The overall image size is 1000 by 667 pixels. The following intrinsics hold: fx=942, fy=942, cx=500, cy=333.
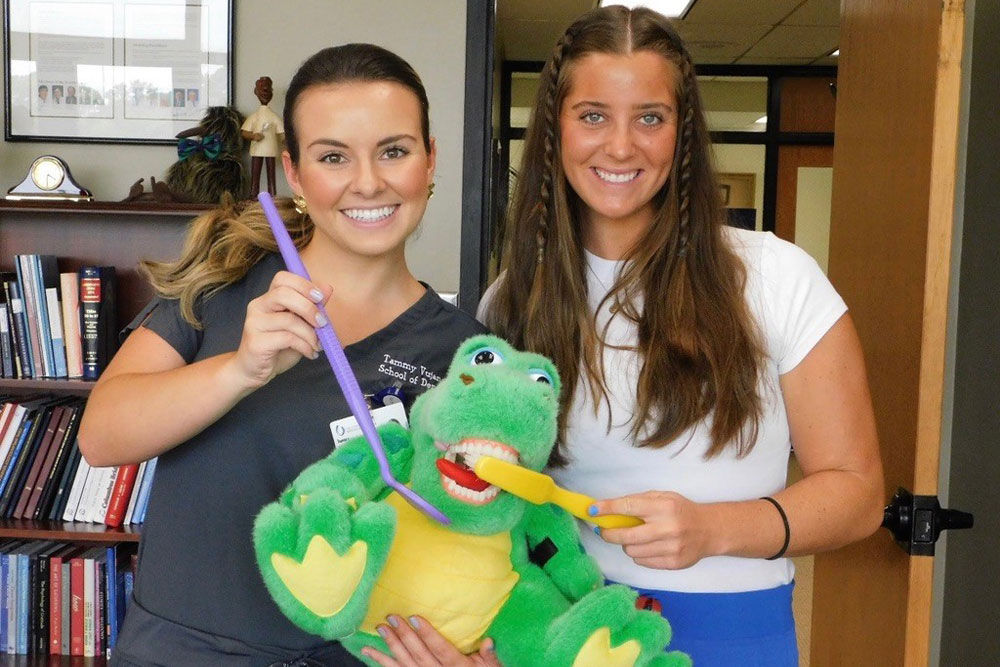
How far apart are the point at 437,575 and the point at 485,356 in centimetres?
24

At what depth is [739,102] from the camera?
23.3 feet

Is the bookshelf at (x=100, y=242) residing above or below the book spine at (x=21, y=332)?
above

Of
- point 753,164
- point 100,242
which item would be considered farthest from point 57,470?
point 753,164

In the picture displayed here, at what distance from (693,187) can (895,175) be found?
0.49 metres

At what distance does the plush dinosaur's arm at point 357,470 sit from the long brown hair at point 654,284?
28 centimetres

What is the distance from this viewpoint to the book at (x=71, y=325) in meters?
2.48

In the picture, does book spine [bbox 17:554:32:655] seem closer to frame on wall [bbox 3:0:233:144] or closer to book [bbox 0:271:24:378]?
book [bbox 0:271:24:378]

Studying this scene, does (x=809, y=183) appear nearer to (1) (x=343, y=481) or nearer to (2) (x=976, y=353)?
(2) (x=976, y=353)

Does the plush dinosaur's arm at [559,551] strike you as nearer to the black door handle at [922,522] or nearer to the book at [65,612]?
the black door handle at [922,522]

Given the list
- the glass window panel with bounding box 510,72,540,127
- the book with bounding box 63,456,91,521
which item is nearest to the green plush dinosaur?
the book with bounding box 63,456,91,521

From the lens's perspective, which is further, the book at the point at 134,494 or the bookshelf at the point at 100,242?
the bookshelf at the point at 100,242

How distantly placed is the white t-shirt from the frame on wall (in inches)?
76.5

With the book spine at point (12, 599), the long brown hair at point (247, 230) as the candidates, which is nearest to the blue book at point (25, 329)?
the book spine at point (12, 599)

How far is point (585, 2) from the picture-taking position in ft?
17.6
